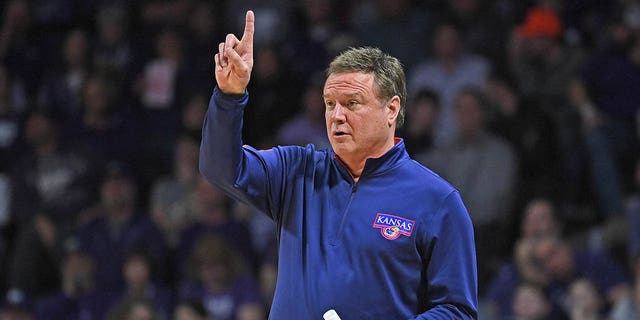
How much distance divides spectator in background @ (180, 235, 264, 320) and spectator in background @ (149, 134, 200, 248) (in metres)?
0.85

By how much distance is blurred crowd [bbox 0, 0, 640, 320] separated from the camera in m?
7.96

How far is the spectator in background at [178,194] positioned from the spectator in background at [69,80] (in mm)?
1749

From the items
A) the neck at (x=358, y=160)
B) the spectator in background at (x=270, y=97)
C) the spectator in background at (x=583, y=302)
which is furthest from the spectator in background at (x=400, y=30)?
the neck at (x=358, y=160)

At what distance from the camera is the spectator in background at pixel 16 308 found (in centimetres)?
853

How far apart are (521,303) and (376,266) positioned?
13.0 feet

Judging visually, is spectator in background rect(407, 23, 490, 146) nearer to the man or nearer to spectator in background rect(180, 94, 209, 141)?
spectator in background rect(180, 94, 209, 141)

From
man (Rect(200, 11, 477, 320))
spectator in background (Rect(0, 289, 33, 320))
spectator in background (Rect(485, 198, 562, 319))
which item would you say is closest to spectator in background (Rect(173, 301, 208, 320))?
spectator in background (Rect(0, 289, 33, 320))

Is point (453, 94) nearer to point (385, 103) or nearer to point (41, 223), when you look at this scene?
point (41, 223)

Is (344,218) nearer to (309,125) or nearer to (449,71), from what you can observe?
(309,125)

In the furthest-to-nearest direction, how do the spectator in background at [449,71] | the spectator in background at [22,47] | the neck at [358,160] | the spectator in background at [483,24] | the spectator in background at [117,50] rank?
1. the spectator in background at [22,47]
2. the spectator in background at [117,50]
3. the spectator in background at [483,24]
4. the spectator in background at [449,71]
5. the neck at [358,160]

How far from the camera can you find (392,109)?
3.55 metres

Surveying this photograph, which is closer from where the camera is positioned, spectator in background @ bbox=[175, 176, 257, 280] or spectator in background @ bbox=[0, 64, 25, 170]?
spectator in background @ bbox=[175, 176, 257, 280]

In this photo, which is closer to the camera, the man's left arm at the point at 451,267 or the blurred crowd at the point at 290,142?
the man's left arm at the point at 451,267

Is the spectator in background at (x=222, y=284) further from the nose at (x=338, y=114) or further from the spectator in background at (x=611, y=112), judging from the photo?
the nose at (x=338, y=114)
